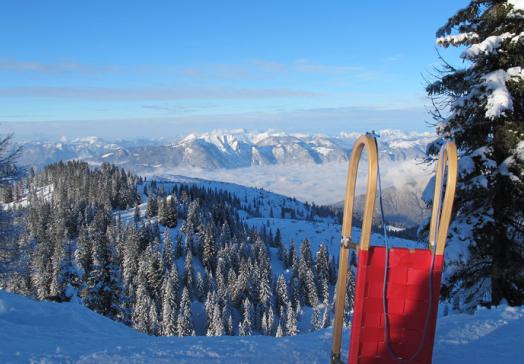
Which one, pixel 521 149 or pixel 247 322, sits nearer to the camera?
pixel 521 149

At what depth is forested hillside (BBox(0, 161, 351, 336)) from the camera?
5894 cm

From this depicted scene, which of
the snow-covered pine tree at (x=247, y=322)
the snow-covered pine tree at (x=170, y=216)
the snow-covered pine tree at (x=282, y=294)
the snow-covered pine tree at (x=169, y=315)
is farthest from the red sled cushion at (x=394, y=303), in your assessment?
the snow-covered pine tree at (x=170, y=216)

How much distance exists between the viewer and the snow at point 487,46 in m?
10.2

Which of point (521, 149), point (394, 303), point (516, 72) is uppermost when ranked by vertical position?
point (516, 72)

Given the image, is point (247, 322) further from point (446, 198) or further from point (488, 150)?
point (446, 198)

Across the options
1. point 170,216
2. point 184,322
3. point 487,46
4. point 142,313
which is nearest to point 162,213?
point 170,216

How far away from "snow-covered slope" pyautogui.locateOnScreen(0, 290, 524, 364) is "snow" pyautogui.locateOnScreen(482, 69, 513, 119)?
443cm

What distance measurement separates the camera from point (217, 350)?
6.77 m

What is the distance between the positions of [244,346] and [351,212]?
3944 mm

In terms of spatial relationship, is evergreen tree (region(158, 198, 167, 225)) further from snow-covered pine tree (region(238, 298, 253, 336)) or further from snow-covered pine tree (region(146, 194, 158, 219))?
snow-covered pine tree (region(238, 298, 253, 336))

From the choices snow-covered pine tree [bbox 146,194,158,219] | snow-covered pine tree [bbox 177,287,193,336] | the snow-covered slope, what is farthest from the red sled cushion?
snow-covered pine tree [bbox 146,194,158,219]

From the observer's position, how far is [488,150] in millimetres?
10453

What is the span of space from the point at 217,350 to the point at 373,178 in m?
4.32

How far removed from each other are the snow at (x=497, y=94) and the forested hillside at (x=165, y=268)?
35.1 metres
